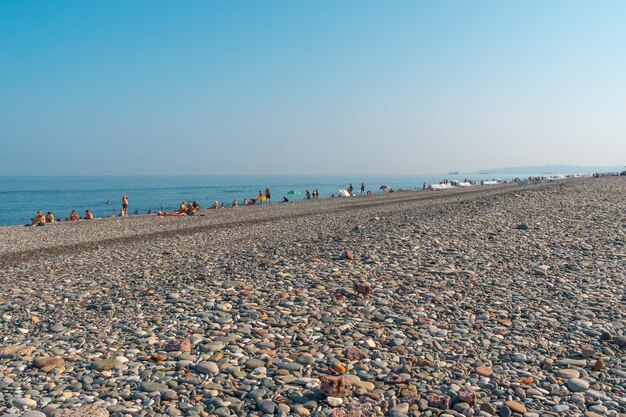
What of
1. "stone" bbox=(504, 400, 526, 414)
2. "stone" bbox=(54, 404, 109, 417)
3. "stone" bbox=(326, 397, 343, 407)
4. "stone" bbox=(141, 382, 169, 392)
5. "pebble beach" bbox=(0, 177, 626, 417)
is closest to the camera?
"stone" bbox=(54, 404, 109, 417)

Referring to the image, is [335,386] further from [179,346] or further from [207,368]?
[179,346]

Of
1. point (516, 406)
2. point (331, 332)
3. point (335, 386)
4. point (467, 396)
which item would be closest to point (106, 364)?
point (335, 386)

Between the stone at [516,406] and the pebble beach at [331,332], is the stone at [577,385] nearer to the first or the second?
the pebble beach at [331,332]

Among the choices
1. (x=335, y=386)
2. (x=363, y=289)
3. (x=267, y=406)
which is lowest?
(x=267, y=406)

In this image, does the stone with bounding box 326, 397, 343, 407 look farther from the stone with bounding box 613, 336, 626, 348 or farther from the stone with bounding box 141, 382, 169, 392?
the stone with bounding box 613, 336, 626, 348

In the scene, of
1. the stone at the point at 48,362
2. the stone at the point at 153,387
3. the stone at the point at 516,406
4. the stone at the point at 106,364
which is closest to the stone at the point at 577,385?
the stone at the point at 516,406

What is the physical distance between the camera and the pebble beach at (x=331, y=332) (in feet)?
18.0

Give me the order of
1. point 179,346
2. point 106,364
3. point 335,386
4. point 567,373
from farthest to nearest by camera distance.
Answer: point 179,346
point 106,364
point 567,373
point 335,386

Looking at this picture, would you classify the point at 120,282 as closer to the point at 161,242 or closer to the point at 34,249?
the point at 161,242

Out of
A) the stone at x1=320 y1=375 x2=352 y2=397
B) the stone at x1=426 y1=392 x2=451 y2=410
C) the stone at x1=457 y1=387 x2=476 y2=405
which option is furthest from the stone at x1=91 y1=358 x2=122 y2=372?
the stone at x1=457 y1=387 x2=476 y2=405

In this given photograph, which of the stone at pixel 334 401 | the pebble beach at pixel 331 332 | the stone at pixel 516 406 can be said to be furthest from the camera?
the pebble beach at pixel 331 332

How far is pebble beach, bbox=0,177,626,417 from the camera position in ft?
18.0

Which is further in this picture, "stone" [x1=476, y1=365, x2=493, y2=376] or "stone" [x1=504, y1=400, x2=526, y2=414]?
"stone" [x1=476, y1=365, x2=493, y2=376]

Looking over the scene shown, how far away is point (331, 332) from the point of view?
760 cm
